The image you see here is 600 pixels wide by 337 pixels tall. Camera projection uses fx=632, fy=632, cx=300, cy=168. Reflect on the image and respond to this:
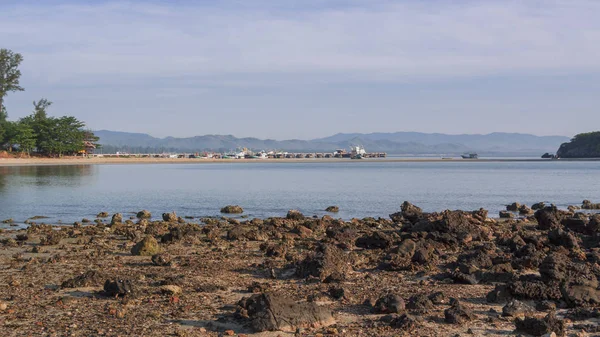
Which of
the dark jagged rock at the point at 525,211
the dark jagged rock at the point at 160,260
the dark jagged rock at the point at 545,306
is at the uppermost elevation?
the dark jagged rock at the point at 160,260

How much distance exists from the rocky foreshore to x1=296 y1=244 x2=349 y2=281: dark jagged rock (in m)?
0.04

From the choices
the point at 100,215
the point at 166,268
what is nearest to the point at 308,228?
the point at 166,268

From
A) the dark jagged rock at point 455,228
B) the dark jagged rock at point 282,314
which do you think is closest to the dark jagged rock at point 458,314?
the dark jagged rock at point 282,314

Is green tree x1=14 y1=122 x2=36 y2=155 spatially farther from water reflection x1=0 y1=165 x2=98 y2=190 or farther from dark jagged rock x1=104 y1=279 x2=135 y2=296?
dark jagged rock x1=104 y1=279 x2=135 y2=296

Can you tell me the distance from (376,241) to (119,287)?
32.8ft

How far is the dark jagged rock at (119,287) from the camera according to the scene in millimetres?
13141

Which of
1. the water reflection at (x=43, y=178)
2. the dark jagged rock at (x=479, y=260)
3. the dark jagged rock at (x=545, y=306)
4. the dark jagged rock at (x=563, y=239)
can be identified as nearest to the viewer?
the dark jagged rock at (x=545, y=306)

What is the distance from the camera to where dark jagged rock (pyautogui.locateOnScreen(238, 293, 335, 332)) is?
35.7ft

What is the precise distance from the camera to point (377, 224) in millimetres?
29031

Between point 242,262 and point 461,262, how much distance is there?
6.02 m

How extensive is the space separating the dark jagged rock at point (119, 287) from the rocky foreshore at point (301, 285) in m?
0.03

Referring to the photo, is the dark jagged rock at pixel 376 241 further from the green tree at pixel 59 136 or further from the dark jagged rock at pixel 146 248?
the green tree at pixel 59 136

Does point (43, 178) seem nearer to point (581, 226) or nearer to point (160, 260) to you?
point (160, 260)

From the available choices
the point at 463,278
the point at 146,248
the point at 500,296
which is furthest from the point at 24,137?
the point at 500,296
